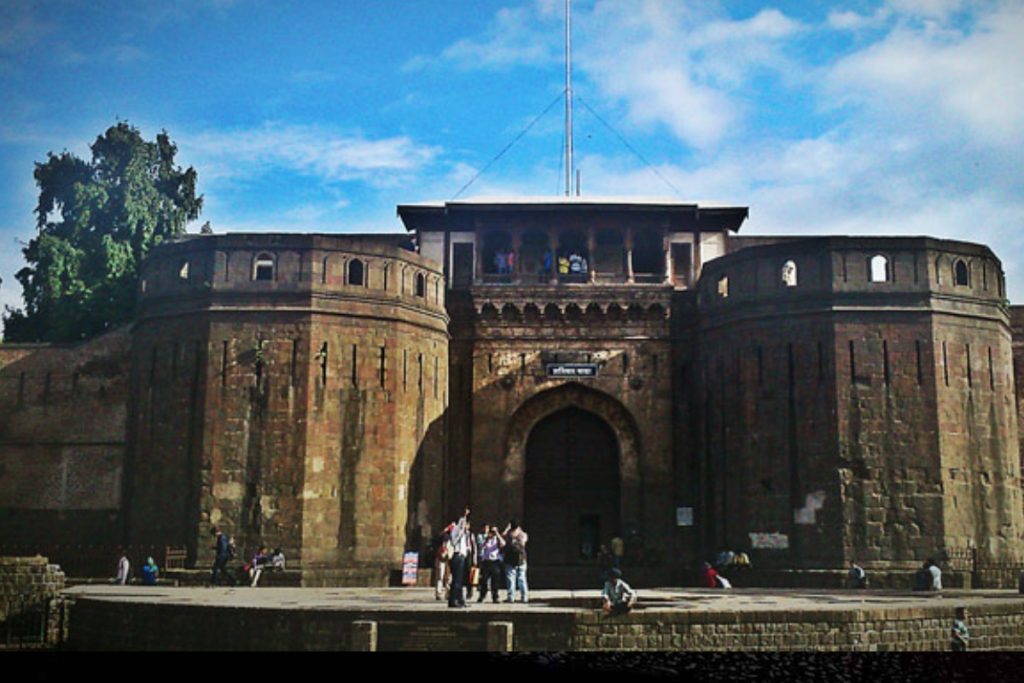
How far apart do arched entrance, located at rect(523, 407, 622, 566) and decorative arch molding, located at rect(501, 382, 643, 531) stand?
231 millimetres

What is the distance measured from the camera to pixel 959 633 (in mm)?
20531

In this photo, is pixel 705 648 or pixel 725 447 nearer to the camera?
pixel 705 648

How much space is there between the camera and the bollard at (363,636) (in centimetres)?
1903

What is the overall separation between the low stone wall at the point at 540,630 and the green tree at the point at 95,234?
70.4ft

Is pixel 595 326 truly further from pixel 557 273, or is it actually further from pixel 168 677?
pixel 168 677

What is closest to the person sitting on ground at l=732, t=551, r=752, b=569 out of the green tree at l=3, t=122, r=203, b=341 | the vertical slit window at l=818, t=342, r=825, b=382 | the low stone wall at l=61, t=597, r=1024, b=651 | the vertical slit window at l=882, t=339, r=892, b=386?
the vertical slit window at l=818, t=342, r=825, b=382

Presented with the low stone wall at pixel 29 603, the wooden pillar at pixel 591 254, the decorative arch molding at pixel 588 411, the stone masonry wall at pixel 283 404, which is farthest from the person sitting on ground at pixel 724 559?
the low stone wall at pixel 29 603

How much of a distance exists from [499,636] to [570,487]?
568 inches

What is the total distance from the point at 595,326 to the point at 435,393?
5033mm

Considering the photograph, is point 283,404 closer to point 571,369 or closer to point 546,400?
point 546,400

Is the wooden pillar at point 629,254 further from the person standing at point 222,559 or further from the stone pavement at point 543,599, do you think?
the person standing at point 222,559

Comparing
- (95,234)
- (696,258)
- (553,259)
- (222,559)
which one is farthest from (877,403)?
(95,234)

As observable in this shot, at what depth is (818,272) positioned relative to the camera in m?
30.5

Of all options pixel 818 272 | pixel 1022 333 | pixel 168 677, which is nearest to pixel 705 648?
pixel 168 677
